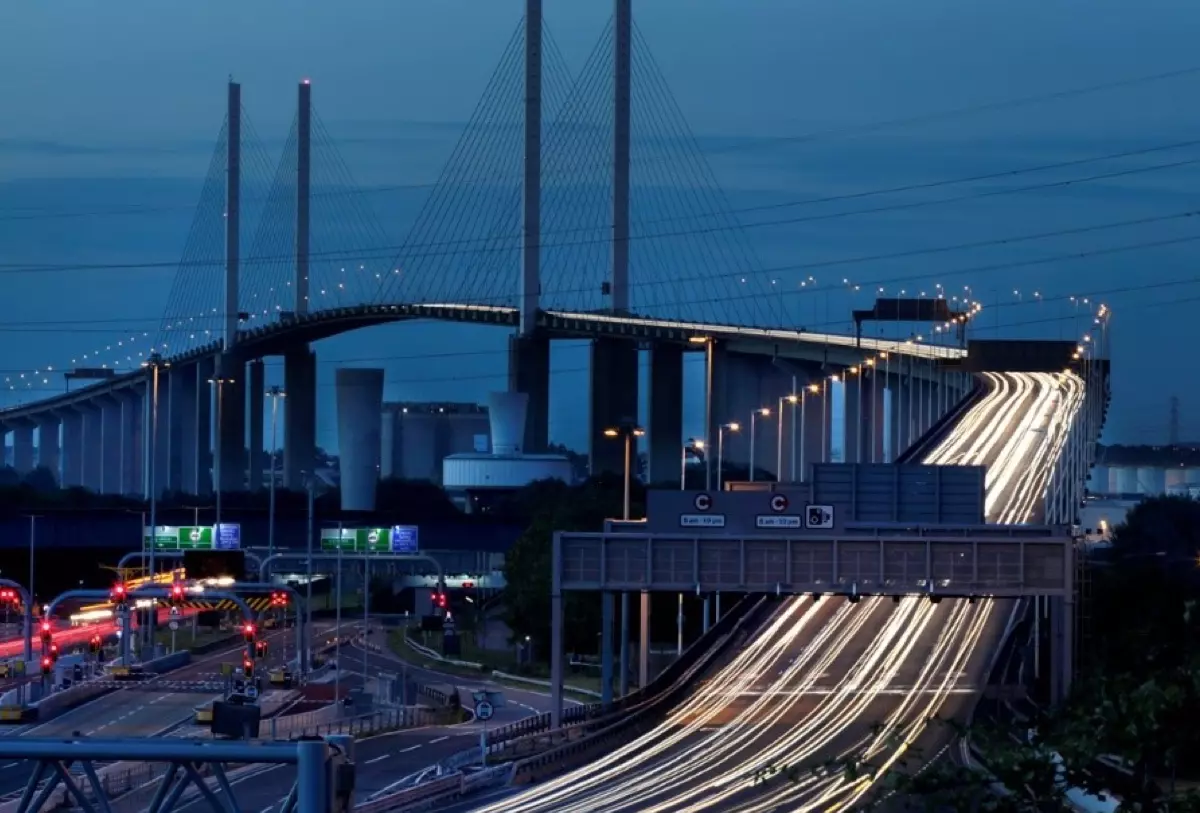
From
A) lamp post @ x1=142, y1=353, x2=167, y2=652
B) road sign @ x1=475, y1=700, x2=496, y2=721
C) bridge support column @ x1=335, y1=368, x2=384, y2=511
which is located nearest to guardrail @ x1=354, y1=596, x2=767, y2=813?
road sign @ x1=475, y1=700, x2=496, y2=721

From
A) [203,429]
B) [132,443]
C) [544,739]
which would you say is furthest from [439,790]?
[132,443]

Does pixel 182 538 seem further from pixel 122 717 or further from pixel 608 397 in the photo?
pixel 608 397

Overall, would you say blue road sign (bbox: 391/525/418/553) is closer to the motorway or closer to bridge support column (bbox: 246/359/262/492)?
the motorway

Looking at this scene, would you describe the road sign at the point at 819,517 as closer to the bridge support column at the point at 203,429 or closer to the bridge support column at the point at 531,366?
the bridge support column at the point at 531,366

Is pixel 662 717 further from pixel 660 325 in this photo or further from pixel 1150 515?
pixel 660 325

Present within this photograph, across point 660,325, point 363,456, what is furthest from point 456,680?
point 363,456

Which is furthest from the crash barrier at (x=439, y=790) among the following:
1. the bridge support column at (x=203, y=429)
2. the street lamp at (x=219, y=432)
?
the bridge support column at (x=203, y=429)

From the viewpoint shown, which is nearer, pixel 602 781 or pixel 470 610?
pixel 602 781
